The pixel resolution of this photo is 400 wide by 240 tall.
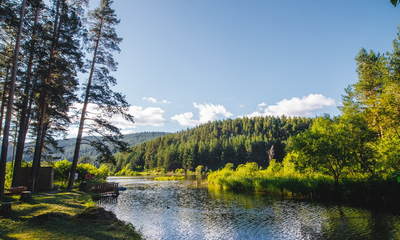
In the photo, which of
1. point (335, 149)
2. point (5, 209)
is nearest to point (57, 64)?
point (5, 209)

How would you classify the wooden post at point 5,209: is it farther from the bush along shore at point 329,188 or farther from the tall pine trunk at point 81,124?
the bush along shore at point 329,188

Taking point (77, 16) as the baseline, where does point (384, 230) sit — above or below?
below

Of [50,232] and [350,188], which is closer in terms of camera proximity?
[50,232]

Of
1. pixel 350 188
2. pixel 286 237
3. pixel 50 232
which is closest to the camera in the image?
pixel 50 232

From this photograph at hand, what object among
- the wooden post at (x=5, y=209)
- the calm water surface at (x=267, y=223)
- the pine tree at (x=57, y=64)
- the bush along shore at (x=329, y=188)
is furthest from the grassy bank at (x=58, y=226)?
the bush along shore at (x=329, y=188)

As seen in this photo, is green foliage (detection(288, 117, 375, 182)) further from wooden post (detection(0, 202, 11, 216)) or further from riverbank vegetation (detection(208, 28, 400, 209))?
wooden post (detection(0, 202, 11, 216))

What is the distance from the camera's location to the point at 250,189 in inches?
1501

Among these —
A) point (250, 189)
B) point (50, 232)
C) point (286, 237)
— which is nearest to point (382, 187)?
point (286, 237)

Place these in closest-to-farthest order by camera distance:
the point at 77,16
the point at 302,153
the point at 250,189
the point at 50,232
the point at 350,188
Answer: the point at 50,232
the point at 77,16
the point at 350,188
the point at 302,153
the point at 250,189

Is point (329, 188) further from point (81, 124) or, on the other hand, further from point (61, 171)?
point (61, 171)

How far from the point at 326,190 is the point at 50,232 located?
91.7ft

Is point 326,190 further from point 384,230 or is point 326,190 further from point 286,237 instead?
point 286,237

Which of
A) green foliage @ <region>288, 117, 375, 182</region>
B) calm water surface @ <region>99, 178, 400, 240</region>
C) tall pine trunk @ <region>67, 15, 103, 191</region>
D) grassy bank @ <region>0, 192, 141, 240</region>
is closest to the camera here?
grassy bank @ <region>0, 192, 141, 240</region>

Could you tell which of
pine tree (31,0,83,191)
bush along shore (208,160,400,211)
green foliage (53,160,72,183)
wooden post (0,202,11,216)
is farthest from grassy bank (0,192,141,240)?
bush along shore (208,160,400,211)
